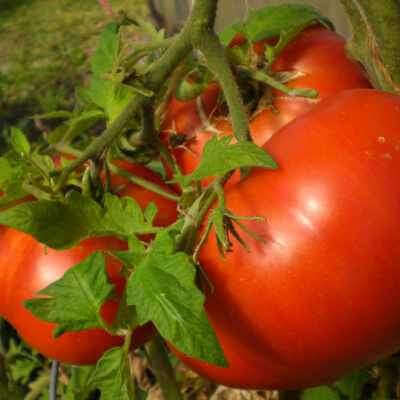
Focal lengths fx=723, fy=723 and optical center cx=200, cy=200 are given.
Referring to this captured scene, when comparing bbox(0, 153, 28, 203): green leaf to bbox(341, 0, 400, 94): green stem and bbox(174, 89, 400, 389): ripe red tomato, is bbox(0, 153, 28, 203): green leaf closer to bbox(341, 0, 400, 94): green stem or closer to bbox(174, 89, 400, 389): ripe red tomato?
bbox(174, 89, 400, 389): ripe red tomato

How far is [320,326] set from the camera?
1.48ft

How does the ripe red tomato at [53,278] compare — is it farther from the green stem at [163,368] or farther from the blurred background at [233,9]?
the blurred background at [233,9]

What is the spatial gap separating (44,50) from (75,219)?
281cm

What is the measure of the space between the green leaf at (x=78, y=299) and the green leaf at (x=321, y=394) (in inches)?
16.7

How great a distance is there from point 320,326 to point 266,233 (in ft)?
0.22

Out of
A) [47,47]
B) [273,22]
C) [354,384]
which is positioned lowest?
[47,47]

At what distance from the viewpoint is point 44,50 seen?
10.4 ft

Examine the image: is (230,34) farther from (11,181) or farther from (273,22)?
(11,181)

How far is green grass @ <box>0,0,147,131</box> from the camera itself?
2699mm

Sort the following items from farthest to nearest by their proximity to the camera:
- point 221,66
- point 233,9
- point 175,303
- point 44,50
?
point 44,50
point 233,9
point 221,66
point 175,303

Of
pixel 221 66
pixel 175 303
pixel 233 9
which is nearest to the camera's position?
pixel 175 303

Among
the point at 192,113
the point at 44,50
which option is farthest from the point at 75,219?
the point at 44,50

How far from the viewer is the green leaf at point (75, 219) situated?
0.49 metres

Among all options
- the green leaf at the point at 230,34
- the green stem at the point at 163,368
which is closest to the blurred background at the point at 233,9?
the green leaf at the point at 230,34
